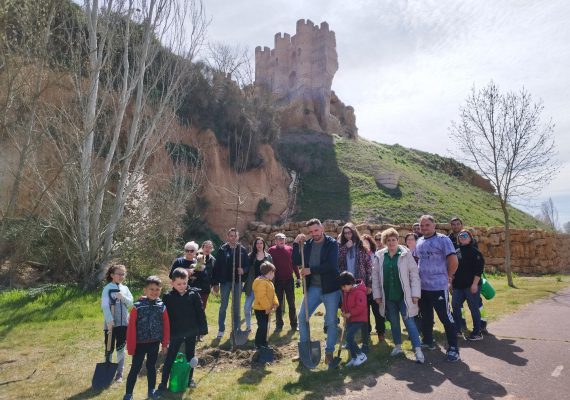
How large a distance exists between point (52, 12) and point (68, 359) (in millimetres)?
4616

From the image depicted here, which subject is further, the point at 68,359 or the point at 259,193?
the point at 259,193

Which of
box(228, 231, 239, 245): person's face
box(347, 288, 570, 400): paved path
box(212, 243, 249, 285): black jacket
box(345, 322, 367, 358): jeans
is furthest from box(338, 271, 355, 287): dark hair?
box(228, 231, 239, 245): person's face

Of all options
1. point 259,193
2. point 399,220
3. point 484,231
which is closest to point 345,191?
point 399,220

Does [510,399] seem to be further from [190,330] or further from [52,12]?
[52,12]

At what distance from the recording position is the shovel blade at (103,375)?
4.62 m

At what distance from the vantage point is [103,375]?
4.67 meters

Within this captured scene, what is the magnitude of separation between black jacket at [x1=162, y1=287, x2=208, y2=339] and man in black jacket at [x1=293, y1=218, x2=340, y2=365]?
4.38 feet

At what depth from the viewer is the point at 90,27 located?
9.45 meters

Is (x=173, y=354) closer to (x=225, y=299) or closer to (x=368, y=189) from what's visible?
(x=225, y=299)

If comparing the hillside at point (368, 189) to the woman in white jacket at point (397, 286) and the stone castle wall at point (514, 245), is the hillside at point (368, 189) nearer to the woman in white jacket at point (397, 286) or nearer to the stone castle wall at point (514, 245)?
the stone castle wall at point (514, 245)

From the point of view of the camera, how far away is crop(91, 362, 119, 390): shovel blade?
4625 mm

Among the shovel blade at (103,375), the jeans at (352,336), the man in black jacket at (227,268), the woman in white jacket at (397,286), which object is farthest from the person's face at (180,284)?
the woman in white jacket at (397,286)

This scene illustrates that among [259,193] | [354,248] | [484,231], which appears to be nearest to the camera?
[354,248]

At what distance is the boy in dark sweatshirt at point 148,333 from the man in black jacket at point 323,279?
1781 millimetres
